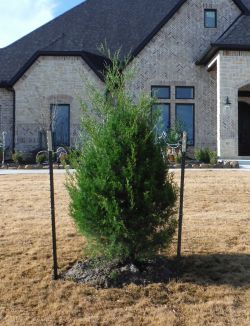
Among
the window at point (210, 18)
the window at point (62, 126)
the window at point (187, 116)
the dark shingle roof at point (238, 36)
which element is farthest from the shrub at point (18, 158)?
the window at point (210, 18)

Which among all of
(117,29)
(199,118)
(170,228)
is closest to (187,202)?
(170,228)

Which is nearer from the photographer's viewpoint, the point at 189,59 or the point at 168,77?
the point at 168,77

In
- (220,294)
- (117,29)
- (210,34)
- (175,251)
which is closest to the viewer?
(220,294)

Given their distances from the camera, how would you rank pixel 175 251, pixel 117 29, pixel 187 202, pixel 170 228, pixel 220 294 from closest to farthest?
pixel 220 294 → pixel 170 228 → pixel 175 251 → pixel 187 202 → pixel 117 29

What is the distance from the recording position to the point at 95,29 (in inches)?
1014

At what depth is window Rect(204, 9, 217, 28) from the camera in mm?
22875

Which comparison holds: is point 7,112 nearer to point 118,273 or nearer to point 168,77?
point 168,77

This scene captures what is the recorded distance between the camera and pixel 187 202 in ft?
31.5

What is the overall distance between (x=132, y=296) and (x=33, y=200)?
5042 millimetres

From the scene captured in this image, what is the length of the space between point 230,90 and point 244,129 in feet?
14.5

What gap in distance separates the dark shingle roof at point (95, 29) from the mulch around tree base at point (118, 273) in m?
17.9

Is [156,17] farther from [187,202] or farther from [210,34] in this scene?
[187,202]

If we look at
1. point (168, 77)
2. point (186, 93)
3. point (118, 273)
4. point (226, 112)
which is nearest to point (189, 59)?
point (168, 77)

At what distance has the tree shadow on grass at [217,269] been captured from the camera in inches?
228
